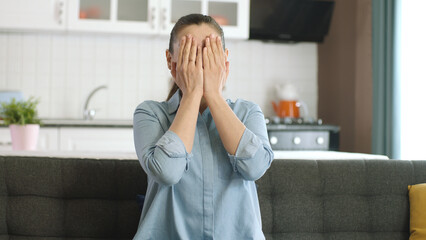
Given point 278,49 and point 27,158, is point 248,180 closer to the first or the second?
point 27,158

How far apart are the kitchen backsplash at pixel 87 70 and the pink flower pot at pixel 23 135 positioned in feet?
6.53

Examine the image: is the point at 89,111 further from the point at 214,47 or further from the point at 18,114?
the point at 214,47

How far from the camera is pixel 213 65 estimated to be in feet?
4.20

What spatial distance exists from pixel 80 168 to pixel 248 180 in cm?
60


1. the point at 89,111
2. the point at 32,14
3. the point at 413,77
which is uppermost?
the point at 32,14

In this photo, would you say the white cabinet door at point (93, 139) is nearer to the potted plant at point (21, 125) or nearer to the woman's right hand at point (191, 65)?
the potted plant at point (21, 125)

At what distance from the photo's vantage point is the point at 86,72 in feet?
13.5

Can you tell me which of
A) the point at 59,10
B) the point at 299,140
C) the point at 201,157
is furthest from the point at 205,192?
the point at 59,10

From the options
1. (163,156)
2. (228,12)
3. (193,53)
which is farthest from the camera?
(228,12)

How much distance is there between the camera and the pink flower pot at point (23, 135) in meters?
2.12

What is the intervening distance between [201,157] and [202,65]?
9.9 inches

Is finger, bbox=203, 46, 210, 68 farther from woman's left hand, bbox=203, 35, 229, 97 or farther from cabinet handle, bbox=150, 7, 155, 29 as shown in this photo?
cabinet handle, bbox=150, 7, 155, 29

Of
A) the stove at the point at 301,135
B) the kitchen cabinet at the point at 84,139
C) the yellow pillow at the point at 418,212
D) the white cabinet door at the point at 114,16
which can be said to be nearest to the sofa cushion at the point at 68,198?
the yellow pillow at the point at 418,212

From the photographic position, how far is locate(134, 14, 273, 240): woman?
3.99 ft
